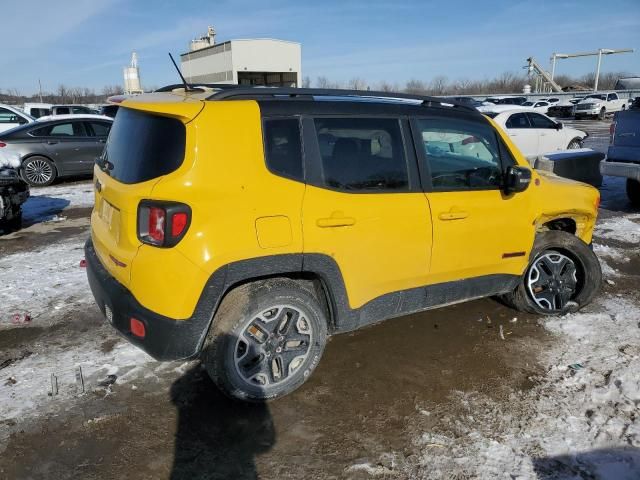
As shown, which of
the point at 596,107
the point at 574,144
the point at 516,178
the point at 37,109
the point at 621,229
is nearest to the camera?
the point at 516,178

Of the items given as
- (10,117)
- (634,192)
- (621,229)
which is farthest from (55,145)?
(634,192)

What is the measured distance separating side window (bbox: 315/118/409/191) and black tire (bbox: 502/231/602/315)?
168cm

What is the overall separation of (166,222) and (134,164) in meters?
0.56

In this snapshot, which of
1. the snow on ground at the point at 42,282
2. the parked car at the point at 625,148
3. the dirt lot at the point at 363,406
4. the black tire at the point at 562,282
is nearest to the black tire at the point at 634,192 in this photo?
the parked car at the point at 625,148

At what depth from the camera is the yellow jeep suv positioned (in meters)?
2.72

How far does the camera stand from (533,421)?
303 centimetres

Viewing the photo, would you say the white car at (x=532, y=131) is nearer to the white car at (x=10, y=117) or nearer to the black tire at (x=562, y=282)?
the black tire at (x=562, y=282)

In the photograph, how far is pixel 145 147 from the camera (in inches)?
115

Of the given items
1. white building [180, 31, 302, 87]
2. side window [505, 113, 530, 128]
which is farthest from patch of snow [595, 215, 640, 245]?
white building [180, 31, 302, 87]

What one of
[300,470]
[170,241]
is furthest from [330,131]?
[300,470]

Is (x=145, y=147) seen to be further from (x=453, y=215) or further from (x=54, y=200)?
(x=54, y=200)

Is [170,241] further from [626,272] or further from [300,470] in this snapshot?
[626,272]

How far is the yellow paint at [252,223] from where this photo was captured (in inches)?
106

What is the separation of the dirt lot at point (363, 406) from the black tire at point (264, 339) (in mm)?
172
